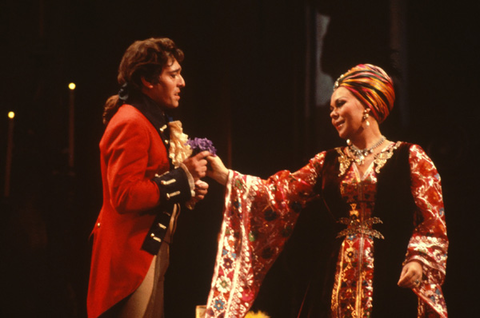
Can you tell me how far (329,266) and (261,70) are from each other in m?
1.19

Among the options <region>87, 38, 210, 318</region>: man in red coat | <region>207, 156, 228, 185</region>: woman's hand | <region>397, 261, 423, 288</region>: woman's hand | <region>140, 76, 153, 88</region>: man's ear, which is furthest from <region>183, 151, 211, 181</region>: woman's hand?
<region>397, 261, 423, 288</region>: woman's hand

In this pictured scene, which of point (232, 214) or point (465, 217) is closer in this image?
point (232, 214)

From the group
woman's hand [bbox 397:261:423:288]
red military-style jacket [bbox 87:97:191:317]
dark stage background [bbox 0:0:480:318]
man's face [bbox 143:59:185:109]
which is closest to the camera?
red military-style jacket [bbox 87:97:191:317]

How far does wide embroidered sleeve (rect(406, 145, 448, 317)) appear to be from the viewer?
219 centimetres

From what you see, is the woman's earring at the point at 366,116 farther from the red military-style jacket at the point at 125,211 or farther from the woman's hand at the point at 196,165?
the red military-style jacket at the point at 125,211

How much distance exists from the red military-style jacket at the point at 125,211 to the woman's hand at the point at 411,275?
0.89 meters

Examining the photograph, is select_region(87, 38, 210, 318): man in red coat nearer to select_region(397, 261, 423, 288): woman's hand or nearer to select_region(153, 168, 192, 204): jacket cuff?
select_region(153, 168, 192, 204): jacket cuff

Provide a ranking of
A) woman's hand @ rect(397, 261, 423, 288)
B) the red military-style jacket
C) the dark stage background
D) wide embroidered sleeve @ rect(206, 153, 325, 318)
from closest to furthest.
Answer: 1. the red military-style jacket
2. woman's hand @ rect(397, 261, 423, 288)
3. wide embroidered sleeve @ rect(206, 153, 325, 318)
4. the dark stage background

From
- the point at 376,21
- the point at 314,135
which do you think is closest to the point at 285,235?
the point at 314,135

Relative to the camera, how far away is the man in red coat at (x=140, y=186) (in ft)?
6.61

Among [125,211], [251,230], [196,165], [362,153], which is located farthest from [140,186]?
[362,153]

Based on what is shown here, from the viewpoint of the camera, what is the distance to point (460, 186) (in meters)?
2.76

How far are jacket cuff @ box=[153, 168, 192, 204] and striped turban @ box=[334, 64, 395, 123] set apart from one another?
88 centimetres

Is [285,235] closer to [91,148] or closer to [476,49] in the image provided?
[91,148]
